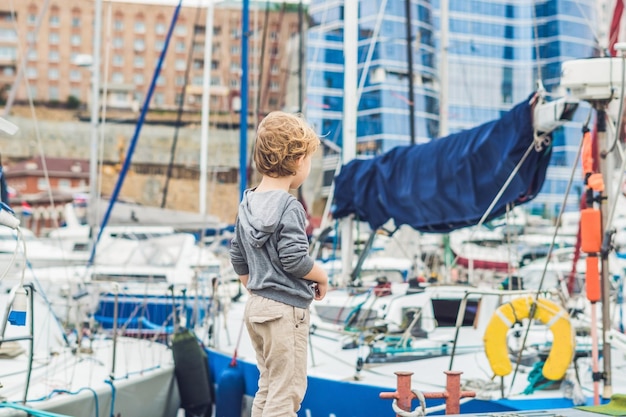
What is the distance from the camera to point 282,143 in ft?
9.29

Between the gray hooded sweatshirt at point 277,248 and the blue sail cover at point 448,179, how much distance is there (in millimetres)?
3134

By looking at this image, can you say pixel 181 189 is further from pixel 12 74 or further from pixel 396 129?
pixel 396 129

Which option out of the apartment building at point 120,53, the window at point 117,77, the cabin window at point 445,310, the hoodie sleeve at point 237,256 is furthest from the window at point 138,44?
the hoodie sleeve at point 237,256

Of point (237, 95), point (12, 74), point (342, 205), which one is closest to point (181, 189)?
point (237, 95)

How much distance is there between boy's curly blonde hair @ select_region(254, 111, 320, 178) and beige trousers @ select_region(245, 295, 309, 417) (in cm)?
44

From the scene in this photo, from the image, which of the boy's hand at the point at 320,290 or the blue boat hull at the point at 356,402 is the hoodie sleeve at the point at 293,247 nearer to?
the boy's hand at the point at 320,290

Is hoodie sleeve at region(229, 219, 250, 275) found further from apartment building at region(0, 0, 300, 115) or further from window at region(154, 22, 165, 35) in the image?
window at region(154, 22, 165, 35)

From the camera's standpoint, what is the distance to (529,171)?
5.80m

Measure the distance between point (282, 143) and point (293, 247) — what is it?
0.34 m

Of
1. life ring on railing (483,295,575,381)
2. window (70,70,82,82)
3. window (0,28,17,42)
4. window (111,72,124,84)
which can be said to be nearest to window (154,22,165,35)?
window (111,72,124,84)

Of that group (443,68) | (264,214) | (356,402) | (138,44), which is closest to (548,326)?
(356,402)

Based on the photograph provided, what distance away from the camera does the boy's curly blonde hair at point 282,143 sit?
9.30ft

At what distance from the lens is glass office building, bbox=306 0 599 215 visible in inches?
749

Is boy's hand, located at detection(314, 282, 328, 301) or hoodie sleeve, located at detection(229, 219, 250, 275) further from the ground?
hoodie sleeve, located at detection(229, 219, 250, 275)
